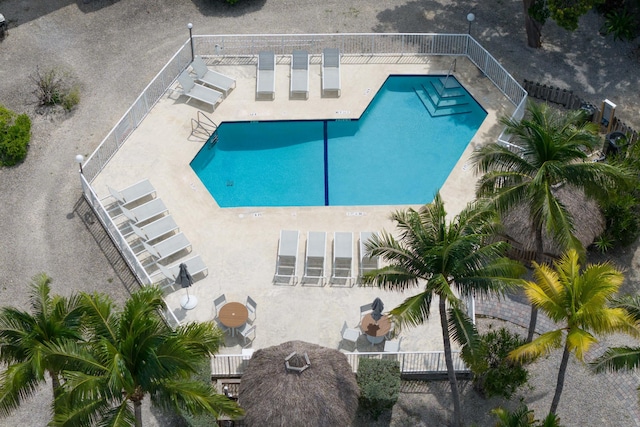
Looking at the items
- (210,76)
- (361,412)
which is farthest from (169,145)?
(361,412)

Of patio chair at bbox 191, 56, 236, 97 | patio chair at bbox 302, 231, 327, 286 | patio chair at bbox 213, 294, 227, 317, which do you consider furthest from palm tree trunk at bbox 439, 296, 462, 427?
patio chair at bbox 191, 56, 236, 97

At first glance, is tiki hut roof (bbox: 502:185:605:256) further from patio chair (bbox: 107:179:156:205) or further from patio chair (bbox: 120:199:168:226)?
patio chair (bbox: 107:179:156:205)

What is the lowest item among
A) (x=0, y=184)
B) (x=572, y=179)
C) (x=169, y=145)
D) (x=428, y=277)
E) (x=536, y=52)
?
(x=428, y=277)

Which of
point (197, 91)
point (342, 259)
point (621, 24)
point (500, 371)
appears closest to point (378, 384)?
point (500, 371)

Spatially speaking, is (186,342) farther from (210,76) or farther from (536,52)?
(536,52)

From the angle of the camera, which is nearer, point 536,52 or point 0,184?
point 0,184

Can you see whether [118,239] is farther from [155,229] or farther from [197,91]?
[197,91]

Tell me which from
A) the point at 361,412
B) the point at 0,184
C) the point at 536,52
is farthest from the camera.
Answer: the point at 536,52
